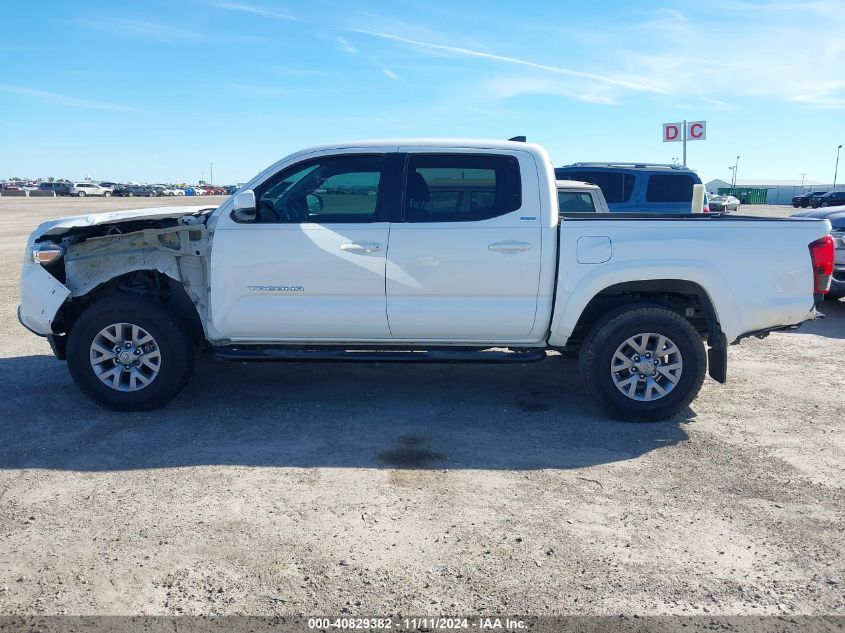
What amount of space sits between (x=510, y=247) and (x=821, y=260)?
2.26 metres

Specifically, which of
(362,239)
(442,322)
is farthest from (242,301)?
(442,322)

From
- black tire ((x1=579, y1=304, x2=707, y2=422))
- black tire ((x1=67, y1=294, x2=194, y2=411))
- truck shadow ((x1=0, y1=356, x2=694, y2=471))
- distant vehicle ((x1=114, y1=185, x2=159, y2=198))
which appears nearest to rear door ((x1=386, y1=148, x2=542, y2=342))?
black tire ((x1=579, y1=304, x2=707, y2=422))

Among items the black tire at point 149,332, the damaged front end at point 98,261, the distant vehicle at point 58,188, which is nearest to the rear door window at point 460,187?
the damaged front end at point 98,261

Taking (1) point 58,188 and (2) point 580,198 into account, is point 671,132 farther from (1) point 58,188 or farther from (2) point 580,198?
(1) point 58,188

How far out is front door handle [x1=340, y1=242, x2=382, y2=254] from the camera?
5.34 meters

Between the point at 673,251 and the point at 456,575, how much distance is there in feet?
9.79

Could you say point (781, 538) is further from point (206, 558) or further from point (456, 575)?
point (206, 558)

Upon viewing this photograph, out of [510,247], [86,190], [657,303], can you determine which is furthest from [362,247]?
[86,190]

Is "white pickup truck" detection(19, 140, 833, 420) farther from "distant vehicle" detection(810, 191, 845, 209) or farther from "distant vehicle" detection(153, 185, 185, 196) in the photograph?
"distant vehicle" detection(153, 185, 185, 196)

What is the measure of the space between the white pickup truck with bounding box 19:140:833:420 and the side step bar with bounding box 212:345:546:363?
2cm

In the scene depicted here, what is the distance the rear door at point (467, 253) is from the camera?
5.32 metres

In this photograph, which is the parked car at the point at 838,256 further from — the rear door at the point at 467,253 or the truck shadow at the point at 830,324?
the rear door at the point at 467,253

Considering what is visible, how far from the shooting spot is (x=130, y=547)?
11.8 ft

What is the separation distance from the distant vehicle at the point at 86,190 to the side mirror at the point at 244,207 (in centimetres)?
8299
